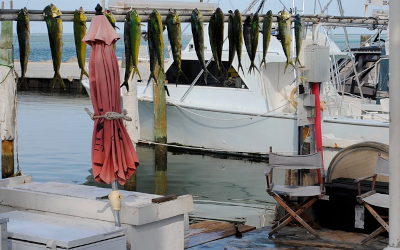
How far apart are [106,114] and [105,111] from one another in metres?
0.06

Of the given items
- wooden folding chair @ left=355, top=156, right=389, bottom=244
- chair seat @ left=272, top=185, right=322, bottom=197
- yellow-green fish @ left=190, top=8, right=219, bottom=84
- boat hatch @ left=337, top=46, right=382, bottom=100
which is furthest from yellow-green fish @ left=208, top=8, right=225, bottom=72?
boat hatch @ left=337, top=46, right=382, bottom=100

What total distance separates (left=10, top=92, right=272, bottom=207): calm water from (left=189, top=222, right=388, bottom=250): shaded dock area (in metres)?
7.15

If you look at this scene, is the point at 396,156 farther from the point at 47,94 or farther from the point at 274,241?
the point at 47,94

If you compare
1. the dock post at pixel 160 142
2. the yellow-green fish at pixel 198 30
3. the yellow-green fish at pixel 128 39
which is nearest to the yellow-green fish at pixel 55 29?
the yellow-green fish at pixel 128 39

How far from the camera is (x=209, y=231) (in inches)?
345

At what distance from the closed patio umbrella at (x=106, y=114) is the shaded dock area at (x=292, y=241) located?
1960 mm

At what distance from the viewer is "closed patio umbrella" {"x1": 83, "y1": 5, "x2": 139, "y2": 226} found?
6.41 metres

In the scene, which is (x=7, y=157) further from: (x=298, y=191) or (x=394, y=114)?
(x=394, y=114)

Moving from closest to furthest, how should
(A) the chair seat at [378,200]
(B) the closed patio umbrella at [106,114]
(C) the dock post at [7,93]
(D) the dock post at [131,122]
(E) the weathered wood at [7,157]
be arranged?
(B) the closed patio umbrella at [106,114]
(A) the chair seat at [378,200]
(C) the dock post at [7,93]
(E) the weathered wood at [7,157]
(D) the dock post at [131,122]

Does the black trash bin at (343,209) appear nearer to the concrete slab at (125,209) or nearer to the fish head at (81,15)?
the concrete slab at (125,209)

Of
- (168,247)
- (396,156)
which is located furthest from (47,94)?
(396,156)

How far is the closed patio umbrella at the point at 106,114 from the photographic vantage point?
6410mm

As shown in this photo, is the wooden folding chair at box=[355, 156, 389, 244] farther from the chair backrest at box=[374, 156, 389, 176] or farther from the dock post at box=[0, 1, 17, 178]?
the dock post at box=[0, 1, 17, 178]

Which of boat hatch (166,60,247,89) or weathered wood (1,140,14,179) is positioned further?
Result: boat hatch (166,60,247,89)
